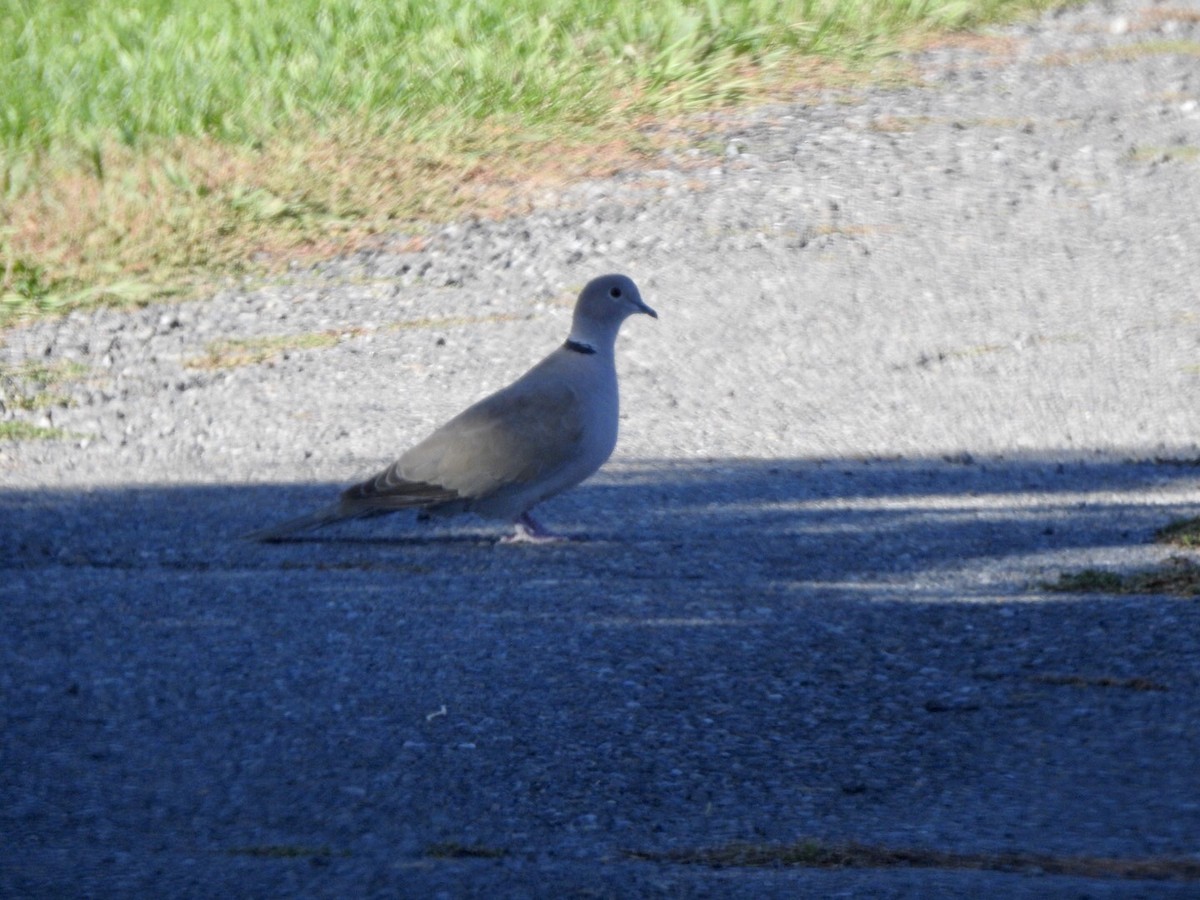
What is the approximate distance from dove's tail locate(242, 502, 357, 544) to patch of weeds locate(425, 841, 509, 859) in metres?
2.37

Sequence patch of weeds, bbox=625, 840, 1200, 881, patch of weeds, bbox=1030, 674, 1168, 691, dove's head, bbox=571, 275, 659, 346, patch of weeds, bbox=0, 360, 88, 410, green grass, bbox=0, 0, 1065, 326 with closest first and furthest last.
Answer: patch of weeds, bbox=625, 840, 1200, 881, patch of weeds, bbox=1030, 674, 1168, 691, dove's head, bbox=571, 275, 659, 346, patch of weeds, bbox=0, 360, 88, 410, green grass, bbox=0, 0, 1065, 326

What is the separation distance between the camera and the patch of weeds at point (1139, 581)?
552 cm

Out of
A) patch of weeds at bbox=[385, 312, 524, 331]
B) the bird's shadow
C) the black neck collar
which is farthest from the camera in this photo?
patch of weeds at bbox=[385, 312, 524, 331]

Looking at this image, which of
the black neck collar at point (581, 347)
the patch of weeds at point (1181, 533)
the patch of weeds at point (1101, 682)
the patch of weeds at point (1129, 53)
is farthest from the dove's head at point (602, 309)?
the patch of weeds at point (1129, 53)

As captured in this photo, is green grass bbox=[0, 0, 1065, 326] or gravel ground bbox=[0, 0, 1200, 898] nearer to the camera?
gravel ground bbox=[0, 0, 1200, 898]

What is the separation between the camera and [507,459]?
6105 millimetres

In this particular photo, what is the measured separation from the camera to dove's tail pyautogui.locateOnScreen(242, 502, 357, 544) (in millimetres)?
6141

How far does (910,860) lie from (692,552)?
101 inches

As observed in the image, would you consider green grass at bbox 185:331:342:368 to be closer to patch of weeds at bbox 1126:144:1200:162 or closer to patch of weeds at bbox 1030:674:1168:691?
patch of weeds at bbox 1126:144:1200:162

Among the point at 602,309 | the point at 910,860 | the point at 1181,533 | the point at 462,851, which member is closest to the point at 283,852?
the point at 462,851

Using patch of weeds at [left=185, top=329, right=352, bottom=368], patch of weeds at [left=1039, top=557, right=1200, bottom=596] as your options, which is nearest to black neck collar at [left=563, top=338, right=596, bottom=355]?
patch of weeds at [left=1039, top=557, right=1200, bottom=596]

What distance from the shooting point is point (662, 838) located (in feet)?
12.9

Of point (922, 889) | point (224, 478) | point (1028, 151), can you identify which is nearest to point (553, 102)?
point (1028, 151)

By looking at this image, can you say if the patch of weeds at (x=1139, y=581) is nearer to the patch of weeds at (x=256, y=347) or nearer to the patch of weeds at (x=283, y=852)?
the patch of weeds at (x=283, y=852)
